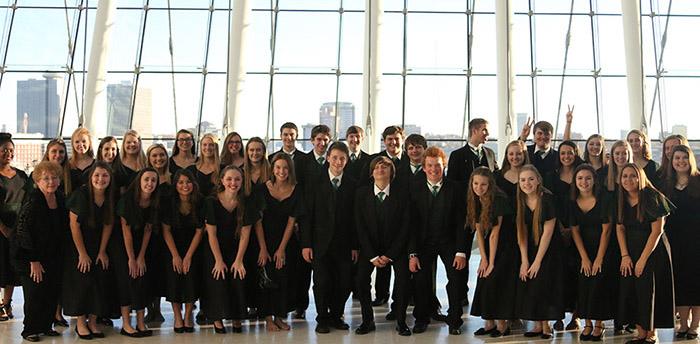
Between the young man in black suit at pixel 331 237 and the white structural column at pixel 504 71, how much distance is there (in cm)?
755

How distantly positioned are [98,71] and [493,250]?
9.04m

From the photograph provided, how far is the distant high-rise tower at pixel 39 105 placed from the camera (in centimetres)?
1452

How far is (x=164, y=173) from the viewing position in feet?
22.7

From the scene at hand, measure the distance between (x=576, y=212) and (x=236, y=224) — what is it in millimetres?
2876

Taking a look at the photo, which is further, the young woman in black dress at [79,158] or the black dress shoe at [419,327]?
the young woman in black dress at [79,158]

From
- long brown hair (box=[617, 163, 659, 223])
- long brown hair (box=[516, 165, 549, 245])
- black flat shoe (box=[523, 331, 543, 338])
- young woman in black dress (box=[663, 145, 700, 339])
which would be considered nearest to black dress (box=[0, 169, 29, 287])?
long brown hair (box=[516, 165, 549, 245])

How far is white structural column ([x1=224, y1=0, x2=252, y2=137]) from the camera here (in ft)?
44.2

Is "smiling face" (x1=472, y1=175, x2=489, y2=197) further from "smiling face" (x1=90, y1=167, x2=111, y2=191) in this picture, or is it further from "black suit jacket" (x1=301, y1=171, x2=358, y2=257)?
"smiling face" (x1=90, y1=167, x2=111, y2=191)

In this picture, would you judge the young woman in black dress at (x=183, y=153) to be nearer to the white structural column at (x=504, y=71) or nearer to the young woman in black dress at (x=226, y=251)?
the young woman in black dress at (x=226, y=251)

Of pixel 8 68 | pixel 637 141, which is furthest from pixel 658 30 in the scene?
pixel 8 68

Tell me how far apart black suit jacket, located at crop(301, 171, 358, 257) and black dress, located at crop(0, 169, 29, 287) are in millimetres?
2525

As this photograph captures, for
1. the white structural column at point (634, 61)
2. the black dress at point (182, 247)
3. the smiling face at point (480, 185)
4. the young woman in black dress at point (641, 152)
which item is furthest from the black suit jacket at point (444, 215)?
the white structural column at point (634, 61)

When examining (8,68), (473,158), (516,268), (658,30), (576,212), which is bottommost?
(516,268)

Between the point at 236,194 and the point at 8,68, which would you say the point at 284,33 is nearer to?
the point at 8,68
